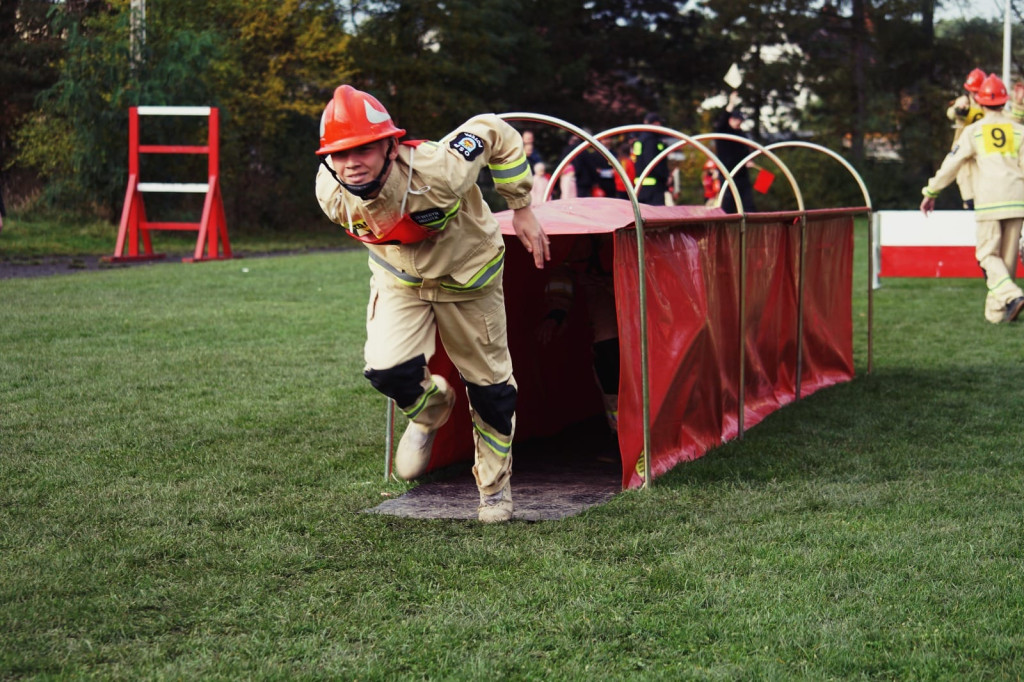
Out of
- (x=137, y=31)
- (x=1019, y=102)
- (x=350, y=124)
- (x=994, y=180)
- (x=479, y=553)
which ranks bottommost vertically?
(x=479, y=553)

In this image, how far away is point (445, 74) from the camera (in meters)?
35.4

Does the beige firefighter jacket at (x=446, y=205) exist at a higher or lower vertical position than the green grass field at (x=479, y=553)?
higher

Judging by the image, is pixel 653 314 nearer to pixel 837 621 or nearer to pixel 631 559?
pixel 631 559

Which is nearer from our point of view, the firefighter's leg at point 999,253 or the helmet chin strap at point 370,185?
the helmet chin strap at point 370,185

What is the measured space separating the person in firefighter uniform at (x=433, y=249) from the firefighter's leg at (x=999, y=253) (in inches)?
289

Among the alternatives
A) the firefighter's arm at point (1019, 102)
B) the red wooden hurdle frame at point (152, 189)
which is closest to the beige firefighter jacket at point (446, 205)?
the firefighter's arm at point (1019, 102)

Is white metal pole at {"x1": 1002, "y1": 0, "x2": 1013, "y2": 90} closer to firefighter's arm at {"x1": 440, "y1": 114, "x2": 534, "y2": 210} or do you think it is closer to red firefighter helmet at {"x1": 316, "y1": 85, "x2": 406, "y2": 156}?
firefighter's arm at {"x1": 440, "y1": 114, "x2": 534, "y2": 210}

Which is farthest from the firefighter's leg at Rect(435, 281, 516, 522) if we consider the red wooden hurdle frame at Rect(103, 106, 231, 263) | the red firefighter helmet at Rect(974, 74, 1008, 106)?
the red wooden hurdle frame at Rect(103, 106, 231, 263)

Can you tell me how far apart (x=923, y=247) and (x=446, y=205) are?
12548 mm

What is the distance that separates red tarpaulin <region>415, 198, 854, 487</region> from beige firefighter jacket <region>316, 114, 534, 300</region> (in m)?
0.69

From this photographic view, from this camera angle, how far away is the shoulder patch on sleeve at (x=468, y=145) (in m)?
4.79

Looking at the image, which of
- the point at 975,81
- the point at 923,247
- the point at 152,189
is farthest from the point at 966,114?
the point at 152,189

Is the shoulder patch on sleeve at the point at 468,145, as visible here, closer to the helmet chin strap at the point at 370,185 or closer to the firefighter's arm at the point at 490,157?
the firefighter's arm at the point at 490,157

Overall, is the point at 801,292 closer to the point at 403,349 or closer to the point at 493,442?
the point at 493,442
